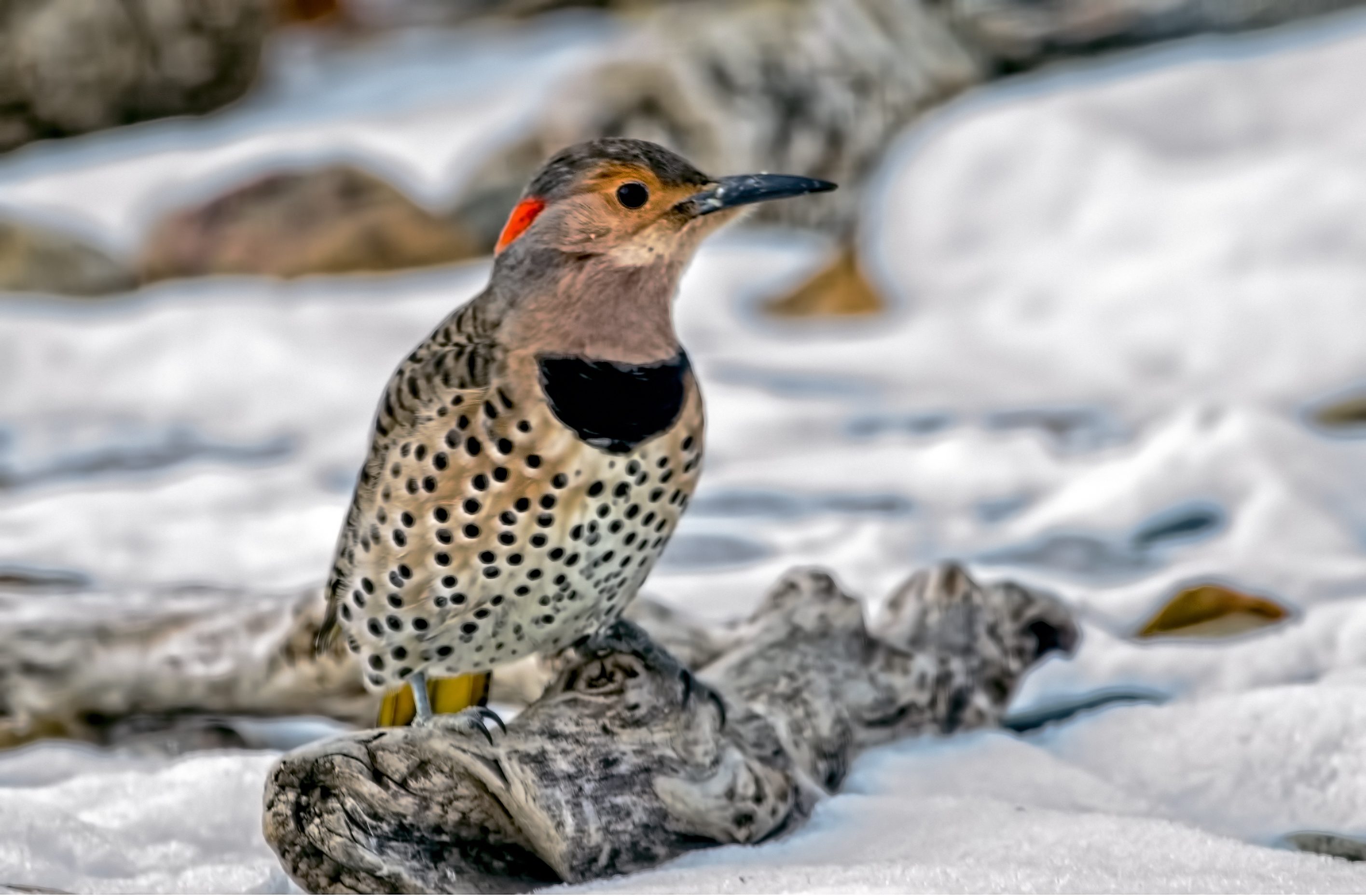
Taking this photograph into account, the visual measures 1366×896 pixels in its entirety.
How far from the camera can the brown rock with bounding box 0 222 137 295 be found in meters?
7.02

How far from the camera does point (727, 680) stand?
2.99m

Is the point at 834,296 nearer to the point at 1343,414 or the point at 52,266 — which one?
the point at 1343,414

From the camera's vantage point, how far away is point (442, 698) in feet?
9.18

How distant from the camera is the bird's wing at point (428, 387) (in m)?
2.44

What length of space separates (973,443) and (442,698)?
2886 mm

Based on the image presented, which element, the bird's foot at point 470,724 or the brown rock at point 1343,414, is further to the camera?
the brown rock at point 1343,414

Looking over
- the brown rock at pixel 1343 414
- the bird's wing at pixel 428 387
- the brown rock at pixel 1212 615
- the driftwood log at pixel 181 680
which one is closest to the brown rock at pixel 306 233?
the brown rock at pixel 1343 414

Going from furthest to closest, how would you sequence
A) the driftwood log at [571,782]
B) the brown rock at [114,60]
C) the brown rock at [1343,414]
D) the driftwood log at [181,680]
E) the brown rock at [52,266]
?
the brown rock at [114,60], the brown rock at [52,266], the brown rock at [1343,414], the driftwood log at [181,680], the driftwood log at [571,782]

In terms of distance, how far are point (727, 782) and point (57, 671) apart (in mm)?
1727

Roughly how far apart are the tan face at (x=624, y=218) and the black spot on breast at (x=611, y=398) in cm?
15

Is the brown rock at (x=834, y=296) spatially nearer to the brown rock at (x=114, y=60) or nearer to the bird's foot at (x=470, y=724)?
the brown rock at (x=114, y=60)

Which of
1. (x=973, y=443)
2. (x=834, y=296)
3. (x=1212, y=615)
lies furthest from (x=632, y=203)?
(x=834, y=296)

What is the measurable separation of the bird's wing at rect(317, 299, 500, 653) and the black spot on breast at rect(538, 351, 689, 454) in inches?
4.2

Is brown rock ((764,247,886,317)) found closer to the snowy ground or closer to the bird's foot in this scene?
the snowy ground
